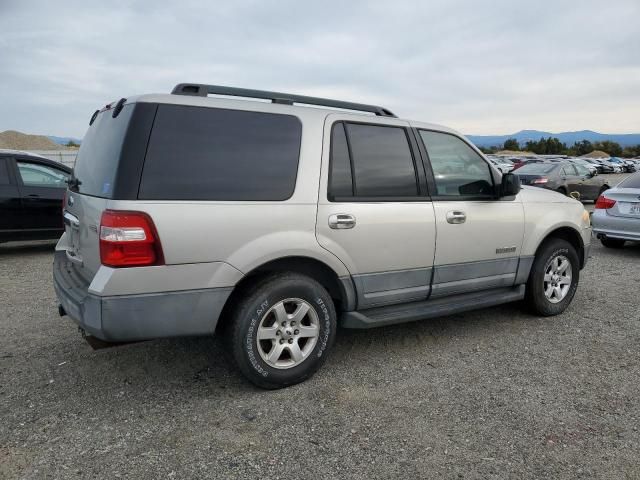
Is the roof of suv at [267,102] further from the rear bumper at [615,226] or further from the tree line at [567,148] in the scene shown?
the tree line at [567,148]

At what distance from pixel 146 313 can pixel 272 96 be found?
173 centimetres

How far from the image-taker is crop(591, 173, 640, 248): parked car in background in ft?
26.2

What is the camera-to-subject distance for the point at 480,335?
4.45m

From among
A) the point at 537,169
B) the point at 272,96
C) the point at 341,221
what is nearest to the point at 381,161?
the point at 341,221

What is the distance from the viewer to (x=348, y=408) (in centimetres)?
314

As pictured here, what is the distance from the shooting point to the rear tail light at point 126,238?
110 inches

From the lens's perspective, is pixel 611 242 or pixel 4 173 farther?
pixel 611 242

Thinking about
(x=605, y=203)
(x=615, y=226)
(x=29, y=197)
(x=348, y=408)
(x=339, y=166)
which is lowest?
(x=348, y=408)

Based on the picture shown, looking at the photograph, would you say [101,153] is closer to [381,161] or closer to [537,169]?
[381,161]

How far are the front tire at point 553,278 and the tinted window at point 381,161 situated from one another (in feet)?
5.52

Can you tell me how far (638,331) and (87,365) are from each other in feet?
15.2

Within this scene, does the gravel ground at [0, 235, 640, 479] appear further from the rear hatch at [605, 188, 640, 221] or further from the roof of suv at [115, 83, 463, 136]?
the rear hatch at [605, 188, 640, 221]

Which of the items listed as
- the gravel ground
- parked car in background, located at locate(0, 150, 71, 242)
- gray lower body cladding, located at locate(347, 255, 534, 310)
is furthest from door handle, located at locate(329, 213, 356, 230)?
parked car in background, located at locate(0, 150, 71, 242)

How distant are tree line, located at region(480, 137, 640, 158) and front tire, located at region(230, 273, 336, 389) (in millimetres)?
80237
